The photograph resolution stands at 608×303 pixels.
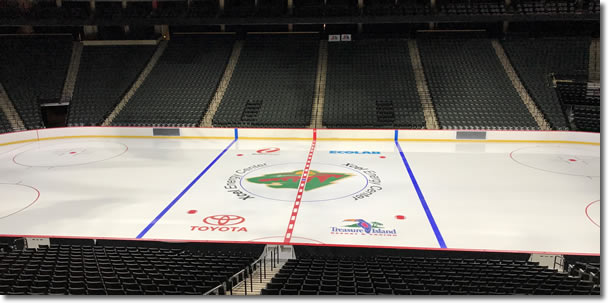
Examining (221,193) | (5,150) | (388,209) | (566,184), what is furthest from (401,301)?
(5,150)

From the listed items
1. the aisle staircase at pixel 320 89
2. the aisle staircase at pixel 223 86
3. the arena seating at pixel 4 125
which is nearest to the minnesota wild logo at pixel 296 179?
the aisle staircase at pixel 320 89

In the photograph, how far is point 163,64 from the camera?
20.9 meters

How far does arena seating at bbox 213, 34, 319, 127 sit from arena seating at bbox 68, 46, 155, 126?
4759mm

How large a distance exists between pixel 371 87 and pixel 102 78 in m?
12.3

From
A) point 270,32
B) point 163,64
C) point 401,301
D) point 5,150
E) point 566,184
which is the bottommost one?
point 566,184

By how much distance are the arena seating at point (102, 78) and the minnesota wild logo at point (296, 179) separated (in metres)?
9.95

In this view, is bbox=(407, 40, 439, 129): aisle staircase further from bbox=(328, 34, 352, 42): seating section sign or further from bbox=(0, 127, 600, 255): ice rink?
bbox=(328, 34, 352, 42): seating section sign

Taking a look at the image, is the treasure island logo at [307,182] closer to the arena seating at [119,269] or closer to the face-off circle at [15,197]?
the arena seating at [119,269]

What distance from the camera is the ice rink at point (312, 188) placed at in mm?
7039

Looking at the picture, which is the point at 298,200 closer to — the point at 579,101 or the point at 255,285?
the point at 255,285

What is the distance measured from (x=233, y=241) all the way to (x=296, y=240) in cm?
98

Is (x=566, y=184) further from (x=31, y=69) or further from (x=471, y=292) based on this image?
(x=31, y=69)

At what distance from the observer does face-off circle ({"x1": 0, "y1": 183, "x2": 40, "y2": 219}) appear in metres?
8.16

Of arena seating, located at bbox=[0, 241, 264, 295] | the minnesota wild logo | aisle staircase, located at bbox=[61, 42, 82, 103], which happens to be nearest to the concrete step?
arena seating, located at bbox=[0, 241, 264, 295]
